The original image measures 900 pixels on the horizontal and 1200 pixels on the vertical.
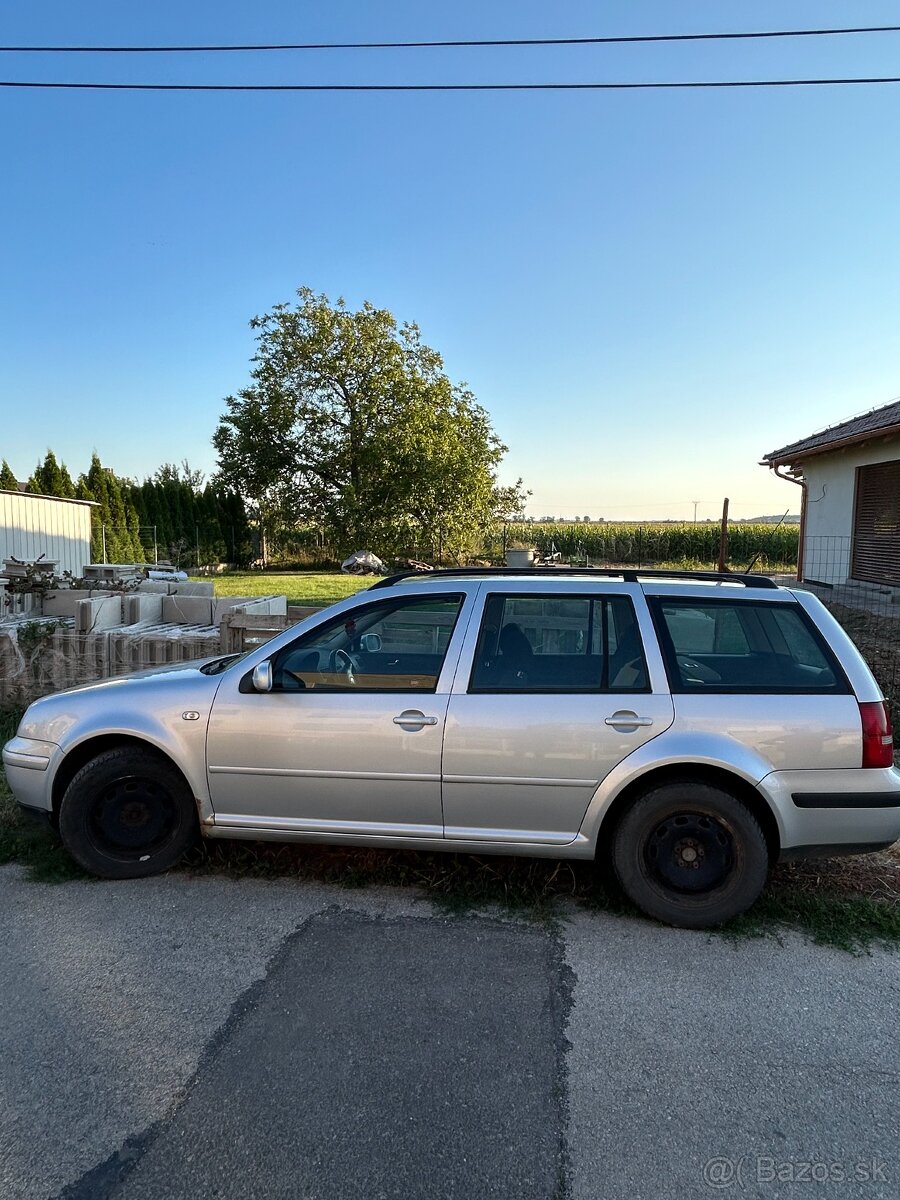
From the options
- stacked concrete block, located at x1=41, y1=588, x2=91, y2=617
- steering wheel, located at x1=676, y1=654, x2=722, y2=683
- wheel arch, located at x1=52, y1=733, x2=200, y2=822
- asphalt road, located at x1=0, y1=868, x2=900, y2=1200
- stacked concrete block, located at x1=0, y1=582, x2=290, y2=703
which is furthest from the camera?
stacked concrete block, located at x1=41, y1=588, x2=91, y2=617

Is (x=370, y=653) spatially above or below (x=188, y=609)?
above

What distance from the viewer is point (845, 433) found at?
12883 millimetres

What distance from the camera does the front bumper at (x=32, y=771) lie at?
370 centimetres

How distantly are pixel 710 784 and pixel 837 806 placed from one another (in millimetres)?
540

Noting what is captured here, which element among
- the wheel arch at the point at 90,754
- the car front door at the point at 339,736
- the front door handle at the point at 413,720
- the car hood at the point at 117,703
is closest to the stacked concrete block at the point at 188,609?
the car hood at the point at 117,703

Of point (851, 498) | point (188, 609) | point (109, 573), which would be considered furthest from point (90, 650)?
point (851, 498)

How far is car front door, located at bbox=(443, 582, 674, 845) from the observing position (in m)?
3.26

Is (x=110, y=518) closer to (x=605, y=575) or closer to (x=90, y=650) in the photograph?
(x=90, y=650)

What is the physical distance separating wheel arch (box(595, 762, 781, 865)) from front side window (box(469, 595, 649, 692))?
41 centimetres

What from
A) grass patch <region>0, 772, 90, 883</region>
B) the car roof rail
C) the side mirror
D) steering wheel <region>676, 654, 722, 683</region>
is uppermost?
the car roof rail

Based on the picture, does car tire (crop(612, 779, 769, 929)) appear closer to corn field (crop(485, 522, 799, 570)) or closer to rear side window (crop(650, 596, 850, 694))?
rear side window (crop(650, 596, 850, 694))

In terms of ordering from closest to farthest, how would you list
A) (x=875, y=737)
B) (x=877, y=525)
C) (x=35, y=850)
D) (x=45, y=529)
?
(x=875, y=737) < (x=35, y=850) < (x=877, y=525) < (x=45, y=529)

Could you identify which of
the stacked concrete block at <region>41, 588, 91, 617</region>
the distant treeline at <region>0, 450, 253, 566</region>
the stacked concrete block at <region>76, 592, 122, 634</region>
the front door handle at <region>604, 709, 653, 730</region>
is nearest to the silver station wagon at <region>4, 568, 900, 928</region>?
the front door handle at <region>604, 709, 653, 730</region>

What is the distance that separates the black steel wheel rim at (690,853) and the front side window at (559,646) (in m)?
0.64
